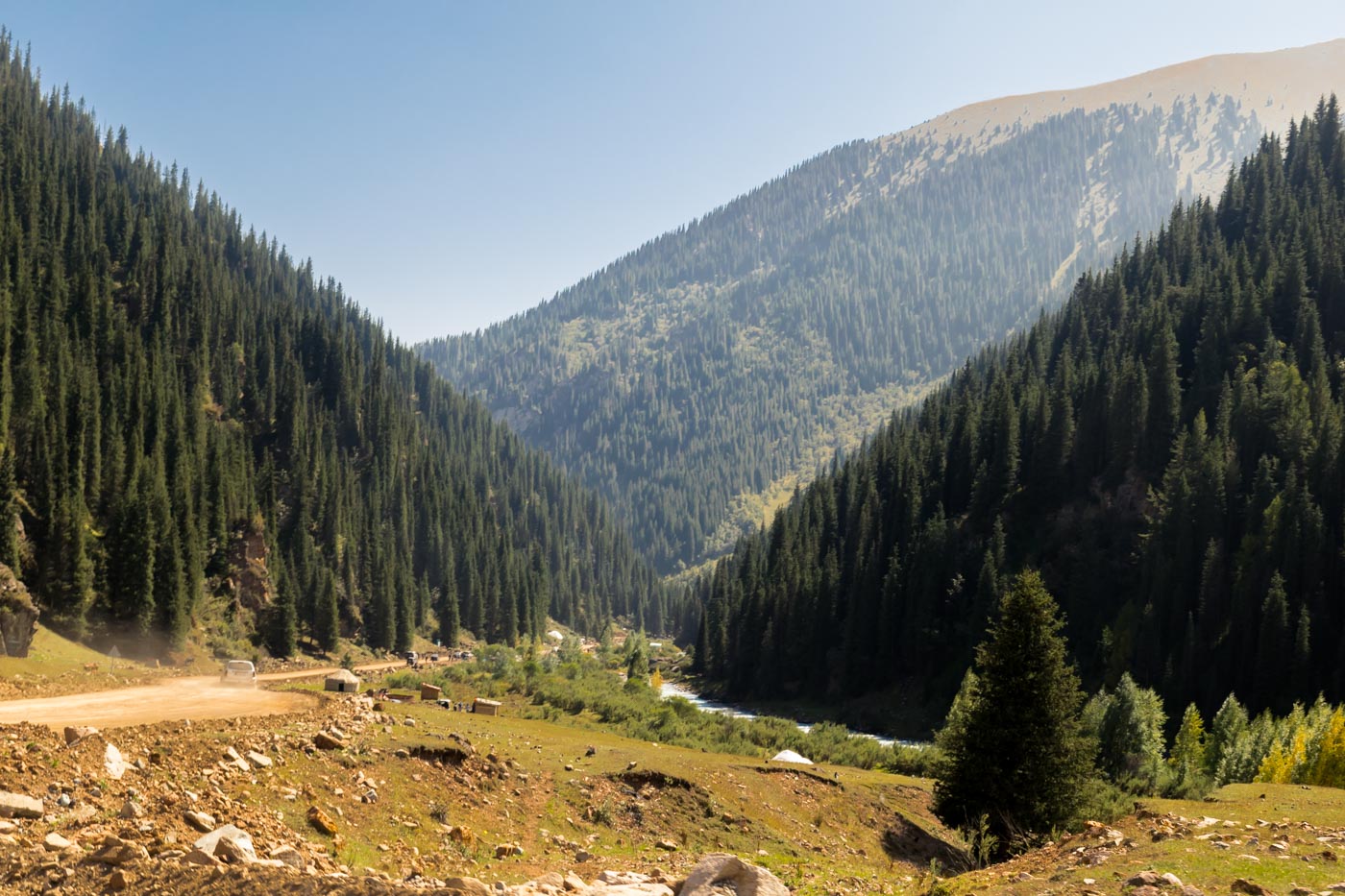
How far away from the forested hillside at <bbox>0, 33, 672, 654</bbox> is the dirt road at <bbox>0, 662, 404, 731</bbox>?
135 ft

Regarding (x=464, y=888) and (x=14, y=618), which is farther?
(x=14, y=618)

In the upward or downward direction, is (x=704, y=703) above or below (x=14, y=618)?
below

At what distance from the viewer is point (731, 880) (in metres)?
18.0

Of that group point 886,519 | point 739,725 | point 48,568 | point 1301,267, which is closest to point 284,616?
point 48,568

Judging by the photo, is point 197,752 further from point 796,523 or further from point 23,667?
point 796,523

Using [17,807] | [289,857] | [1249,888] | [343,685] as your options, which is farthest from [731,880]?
[343,685]

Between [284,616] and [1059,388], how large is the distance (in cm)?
9721

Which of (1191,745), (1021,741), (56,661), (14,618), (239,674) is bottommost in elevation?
(1191,745)

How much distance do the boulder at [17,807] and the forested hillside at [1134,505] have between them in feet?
277

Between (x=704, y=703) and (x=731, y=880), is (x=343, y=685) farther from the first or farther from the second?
(x=704, y=703)

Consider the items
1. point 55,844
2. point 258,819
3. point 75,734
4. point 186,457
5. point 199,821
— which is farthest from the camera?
point 186,457

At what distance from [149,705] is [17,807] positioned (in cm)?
1736

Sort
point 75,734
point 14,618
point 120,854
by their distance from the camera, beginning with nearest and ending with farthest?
point 120,854 < point 75,734 < point 14,618

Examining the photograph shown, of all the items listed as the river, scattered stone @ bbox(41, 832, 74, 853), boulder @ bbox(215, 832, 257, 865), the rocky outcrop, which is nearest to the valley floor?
scattered stone @ bbox(41, 832, 74, 853)
